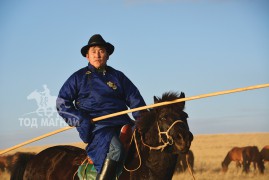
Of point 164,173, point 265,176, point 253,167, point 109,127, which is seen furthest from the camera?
point 253,167

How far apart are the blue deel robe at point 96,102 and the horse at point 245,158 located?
18.3 metres

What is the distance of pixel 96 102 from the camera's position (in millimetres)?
7215

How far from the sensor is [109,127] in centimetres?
716

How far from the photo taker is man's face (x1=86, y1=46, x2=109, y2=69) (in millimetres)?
7500

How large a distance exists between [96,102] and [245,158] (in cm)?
2009

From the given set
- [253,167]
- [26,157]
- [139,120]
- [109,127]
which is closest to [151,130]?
[139,120]

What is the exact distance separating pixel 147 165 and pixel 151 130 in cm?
48

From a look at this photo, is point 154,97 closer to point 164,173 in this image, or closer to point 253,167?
point 164,173

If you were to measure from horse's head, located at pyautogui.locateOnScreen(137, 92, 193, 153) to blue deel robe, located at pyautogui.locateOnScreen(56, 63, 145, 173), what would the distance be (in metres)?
0.55

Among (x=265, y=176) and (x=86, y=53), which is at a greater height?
(x=86, y=53)

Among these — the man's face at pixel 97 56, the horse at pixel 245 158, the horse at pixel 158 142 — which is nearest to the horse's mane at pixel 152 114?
the horse at pixel 158 142

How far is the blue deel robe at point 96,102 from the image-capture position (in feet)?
23.1

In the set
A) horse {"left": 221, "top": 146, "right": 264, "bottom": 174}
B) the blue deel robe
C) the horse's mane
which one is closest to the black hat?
the blue deel robe

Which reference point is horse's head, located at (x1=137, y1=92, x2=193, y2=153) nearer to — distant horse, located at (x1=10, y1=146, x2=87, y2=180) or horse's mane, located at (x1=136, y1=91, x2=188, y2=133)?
horse's mane, located at (x1=136, y1=91, x2=188, y2=133)
